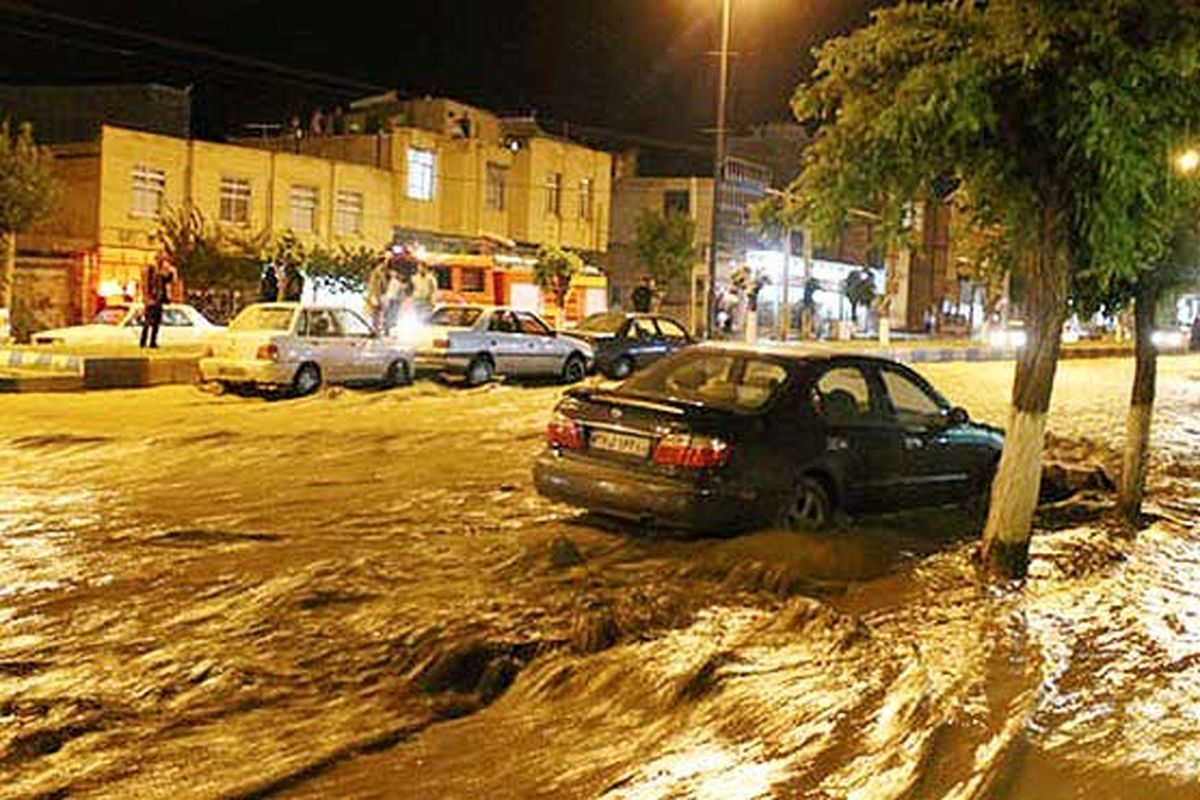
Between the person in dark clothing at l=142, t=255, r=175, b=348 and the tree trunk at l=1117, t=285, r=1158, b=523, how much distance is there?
17767mm

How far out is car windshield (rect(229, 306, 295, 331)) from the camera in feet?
63.2

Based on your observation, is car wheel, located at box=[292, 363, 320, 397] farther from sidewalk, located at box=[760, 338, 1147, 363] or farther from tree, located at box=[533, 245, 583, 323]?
tree, located at box=[533, 245, 583, 323]

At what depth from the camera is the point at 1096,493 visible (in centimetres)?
1219

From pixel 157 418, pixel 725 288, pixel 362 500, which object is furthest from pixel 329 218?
pixel 362 500

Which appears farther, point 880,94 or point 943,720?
point 880,94

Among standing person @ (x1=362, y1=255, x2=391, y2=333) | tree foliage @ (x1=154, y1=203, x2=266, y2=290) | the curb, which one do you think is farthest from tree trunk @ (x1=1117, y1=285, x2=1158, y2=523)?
tree foliage @ (x1=154, y1=203, x2=266, y2=290)

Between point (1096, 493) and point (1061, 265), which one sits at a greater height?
point (1061, 265)

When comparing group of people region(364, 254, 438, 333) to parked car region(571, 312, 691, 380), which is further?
parked car region(571, 312, 691, 380)

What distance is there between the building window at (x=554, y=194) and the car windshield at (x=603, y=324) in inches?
1091

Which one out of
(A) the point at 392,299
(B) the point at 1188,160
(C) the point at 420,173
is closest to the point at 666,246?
(C) the point at 420,173

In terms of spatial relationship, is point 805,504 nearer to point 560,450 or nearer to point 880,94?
point 560,450

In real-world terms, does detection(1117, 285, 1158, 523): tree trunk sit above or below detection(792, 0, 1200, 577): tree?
below

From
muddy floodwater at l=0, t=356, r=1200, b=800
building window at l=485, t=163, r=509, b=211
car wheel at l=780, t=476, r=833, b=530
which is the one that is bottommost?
muddy floodwater at l=0, t=356, r=1200, b=800

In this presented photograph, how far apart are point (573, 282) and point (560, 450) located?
34016mm
